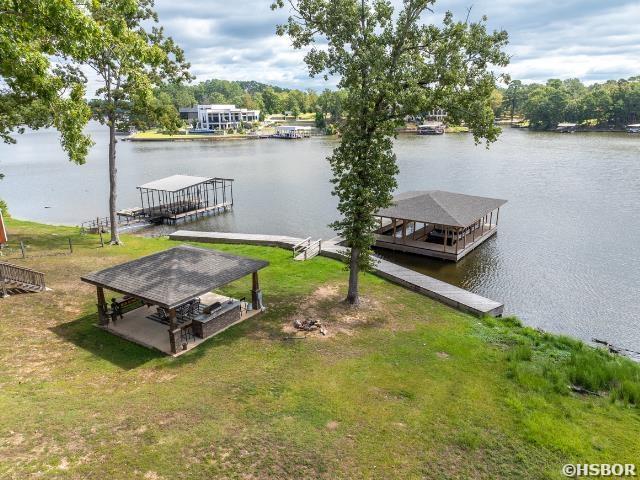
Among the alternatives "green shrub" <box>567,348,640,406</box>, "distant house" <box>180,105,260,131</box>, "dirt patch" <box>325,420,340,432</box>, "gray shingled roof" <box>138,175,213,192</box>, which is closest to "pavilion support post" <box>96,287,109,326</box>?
"dirt patch" <box>325,420,340,432</box>

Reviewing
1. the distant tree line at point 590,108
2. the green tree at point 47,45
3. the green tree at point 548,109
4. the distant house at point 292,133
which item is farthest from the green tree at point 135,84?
the green tree at point 548,109

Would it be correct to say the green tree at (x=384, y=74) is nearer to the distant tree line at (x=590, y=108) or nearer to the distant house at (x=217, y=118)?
the distant tree line at (x=590, y=108)

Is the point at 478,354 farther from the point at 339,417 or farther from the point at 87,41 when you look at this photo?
the point at 87,41

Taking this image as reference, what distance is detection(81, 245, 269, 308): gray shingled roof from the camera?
13.3 meters

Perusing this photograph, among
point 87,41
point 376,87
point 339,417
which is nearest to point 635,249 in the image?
point 376,87

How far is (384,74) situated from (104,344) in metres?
13.3

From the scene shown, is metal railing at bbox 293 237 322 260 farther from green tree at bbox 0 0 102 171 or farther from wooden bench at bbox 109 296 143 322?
green tree at bbox 0 0 102 171

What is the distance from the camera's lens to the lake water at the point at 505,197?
22234 mm

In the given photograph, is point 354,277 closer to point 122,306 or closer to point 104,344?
point 122,306

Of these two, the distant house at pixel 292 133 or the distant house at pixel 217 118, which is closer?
the distant house at pixel 292 133

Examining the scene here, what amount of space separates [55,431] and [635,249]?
33.1 m

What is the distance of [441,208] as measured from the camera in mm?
28312

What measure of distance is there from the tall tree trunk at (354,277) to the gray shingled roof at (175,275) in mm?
3954

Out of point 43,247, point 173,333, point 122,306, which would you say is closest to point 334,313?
point 173,333
